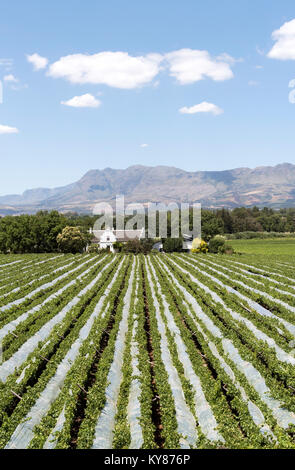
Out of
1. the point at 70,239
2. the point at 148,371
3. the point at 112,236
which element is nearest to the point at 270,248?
the point at 112,236

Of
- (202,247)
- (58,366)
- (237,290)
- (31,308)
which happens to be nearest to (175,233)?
(202,247)

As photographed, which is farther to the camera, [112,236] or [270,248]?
[112,236]

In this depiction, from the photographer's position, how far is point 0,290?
19406 millimetres

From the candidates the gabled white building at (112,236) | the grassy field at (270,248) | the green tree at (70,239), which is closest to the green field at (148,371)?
the green tree at (70,239)

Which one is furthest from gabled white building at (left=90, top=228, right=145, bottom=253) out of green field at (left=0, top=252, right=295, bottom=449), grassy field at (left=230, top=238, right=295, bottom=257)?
green field at (left=0, top=252, right=295, bottom=449)

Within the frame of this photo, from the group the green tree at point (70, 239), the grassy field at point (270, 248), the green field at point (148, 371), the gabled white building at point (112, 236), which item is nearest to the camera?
the green field at point (148, 371)

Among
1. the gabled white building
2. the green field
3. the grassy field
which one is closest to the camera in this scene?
the green field

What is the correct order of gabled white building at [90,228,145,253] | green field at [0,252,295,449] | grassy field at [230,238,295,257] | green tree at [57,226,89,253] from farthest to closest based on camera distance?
gabled white building at [90,228,145,253], grassy field at [230,238,295,257], green tree at [57,226,89,253], green field at [0,252,295,449]

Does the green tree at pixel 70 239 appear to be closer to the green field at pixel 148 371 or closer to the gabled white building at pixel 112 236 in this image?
the gabled white building at pixel 112 236

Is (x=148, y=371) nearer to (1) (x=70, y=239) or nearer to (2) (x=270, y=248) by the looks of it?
(1) (x=70, y=239)

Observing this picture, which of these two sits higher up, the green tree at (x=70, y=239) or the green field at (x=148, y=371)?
the green tree at (x=70, y=239)

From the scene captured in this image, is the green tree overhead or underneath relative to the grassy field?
overhead

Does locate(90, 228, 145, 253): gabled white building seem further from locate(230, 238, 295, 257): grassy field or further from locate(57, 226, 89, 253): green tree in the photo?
locate(230, 238, 295, 257): grassy field

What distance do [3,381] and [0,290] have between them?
11.3m
